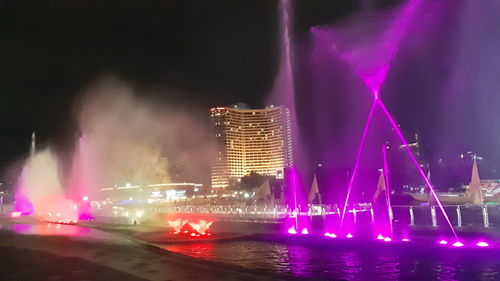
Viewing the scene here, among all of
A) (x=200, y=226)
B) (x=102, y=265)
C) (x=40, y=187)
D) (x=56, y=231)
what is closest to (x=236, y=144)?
(x=40, y=187)

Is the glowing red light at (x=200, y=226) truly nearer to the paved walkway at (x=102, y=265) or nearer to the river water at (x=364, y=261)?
the paved walkway at (x=102, y=265)

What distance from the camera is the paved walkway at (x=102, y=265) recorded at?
33.0ft

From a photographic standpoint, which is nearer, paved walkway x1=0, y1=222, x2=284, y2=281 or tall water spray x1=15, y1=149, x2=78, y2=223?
paved walkway x1=0, y1=222, x2=284, y2=281

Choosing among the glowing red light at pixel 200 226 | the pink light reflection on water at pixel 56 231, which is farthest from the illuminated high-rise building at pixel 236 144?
the glowing red light at pixel 200 226

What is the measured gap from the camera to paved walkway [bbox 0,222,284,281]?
1005cm

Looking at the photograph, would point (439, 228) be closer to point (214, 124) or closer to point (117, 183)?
point (117, 183)

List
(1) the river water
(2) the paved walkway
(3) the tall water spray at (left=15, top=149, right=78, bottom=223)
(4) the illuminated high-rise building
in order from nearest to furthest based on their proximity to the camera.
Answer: (1) the river water, (2) the paved walkway, (3) the tall water spray at (left=15, top=149, right=78, bottom=223), (4) the illuminated high-rise building

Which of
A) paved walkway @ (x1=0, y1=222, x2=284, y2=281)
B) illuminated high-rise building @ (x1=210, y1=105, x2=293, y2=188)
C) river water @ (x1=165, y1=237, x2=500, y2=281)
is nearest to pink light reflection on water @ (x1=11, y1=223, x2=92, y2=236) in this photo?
paved walkway @ (x1=0, y1=222, x2=284, y2=281)

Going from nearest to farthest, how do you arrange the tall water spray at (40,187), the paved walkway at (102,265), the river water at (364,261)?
the river water at (364,261)
the paved walkway at (102,265)
the tall water spray at (40,187)

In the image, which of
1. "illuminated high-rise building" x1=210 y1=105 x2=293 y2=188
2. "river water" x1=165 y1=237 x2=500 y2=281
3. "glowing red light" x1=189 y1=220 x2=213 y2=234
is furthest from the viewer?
"illuminated high-rise building" x1=210 y1=105 x2=293 y2=188

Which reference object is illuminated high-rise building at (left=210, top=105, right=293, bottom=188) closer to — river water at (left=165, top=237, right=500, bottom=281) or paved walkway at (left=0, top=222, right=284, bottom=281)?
paved walkway at (left=0, top=222, right=284, bottom=281)

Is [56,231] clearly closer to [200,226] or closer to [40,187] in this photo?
[200,226]

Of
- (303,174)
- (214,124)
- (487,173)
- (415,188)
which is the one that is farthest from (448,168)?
(214,124)

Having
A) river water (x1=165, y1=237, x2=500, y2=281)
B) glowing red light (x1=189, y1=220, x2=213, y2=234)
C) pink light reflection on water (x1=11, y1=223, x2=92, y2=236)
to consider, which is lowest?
pink light reflection on water (x1=11, y1=223, x2=92, y2=236)
